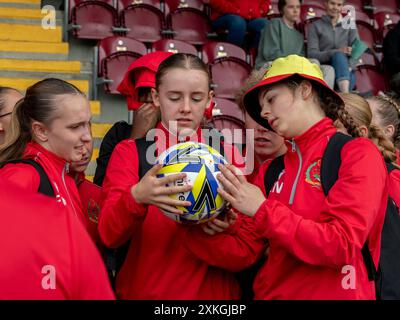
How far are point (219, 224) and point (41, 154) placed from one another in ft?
2.70

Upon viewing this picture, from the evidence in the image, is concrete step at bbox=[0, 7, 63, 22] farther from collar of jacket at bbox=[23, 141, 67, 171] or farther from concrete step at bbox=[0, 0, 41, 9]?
collar of jacket at bbox=[23, 141, 67, 171]

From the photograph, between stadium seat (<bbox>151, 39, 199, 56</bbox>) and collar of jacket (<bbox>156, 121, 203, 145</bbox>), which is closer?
collar of jacket (<bbox>156, 121, 203, 145</bbox>)

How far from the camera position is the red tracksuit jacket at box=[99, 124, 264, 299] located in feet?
9.01

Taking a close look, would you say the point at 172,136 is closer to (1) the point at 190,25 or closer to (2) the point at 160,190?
(2) the point at 160,190

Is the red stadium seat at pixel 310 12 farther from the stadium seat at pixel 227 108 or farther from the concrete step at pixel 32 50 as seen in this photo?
the concrete step at pixel 32 50

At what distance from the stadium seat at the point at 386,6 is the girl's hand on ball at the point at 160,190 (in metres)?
8.60

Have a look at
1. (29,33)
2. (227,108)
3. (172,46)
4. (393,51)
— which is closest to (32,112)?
(227,108)

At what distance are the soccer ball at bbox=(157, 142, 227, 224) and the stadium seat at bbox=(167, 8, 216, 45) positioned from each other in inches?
245

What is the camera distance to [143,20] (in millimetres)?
8445

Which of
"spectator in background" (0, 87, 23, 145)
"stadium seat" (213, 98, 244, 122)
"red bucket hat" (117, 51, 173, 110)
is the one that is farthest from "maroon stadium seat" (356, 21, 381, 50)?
"spectator in background" (0, 87, 23, 145)

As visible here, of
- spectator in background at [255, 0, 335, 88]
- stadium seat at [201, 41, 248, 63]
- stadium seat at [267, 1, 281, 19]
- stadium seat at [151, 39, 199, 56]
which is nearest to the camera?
stadium seat at [151, 39, 199, 56]

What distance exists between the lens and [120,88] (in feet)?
14.2
